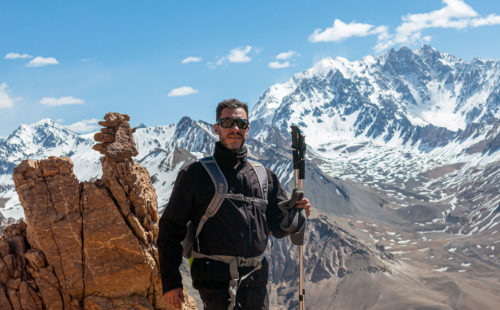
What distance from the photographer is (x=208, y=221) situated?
7430 mm

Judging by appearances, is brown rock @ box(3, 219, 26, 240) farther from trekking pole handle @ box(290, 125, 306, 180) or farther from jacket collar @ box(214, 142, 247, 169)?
trekking pole handle @ box(290, 125, 306, 180)

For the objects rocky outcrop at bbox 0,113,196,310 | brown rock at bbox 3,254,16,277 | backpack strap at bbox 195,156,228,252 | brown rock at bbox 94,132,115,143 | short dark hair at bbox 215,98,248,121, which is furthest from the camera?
brown rock at bbox 94,132,115,143

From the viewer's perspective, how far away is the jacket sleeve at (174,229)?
24.4 ft

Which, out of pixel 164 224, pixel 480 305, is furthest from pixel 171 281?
pixel 480 305

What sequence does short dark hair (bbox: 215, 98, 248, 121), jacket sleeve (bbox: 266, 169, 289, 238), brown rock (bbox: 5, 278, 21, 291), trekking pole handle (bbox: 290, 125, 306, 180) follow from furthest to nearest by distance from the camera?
brown rock (bbox: 5, 278, 21, 291) < trekking pole handle (bbox: 290, 125, 306, 180) < jacket sleeve (bbox: 266, 169, 289, 238) < short dark hair (bbox: 215, 98, 248, 121)

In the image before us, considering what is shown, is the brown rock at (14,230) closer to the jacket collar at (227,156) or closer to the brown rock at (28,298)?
the brown rock at (28,298)

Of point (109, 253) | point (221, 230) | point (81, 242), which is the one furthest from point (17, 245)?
point (221, 230)

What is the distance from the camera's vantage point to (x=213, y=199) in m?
7.39

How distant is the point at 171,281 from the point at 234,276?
3.24 feet

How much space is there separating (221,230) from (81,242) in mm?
9411

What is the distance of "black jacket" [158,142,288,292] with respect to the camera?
741cm

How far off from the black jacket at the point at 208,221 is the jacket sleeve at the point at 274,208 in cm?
53

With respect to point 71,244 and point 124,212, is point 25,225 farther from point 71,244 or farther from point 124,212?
point 124,212

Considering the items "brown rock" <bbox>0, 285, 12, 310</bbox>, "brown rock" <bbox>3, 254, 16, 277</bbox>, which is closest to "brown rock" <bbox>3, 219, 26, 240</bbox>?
"brown rock" <bbox>3, 254, 16, 277</bbox>
